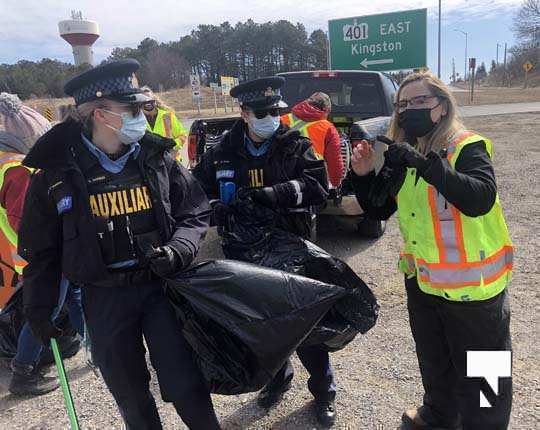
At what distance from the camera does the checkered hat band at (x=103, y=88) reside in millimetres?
1938

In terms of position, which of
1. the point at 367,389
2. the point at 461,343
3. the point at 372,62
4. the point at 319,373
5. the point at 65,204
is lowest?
the point at 367,389

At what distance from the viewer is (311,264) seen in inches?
90.1

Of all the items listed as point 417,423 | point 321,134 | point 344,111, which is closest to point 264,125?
point 321,134

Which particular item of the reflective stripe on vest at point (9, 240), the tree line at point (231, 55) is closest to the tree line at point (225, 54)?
the tree line at point (231, 55)

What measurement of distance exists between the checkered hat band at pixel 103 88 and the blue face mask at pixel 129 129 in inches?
3.3

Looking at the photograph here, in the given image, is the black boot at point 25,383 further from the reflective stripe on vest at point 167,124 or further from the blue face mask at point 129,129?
the reflective stripe on vest at point 167,124

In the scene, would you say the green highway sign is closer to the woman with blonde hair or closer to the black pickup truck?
the black pickup truck

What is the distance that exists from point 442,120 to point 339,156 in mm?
2233

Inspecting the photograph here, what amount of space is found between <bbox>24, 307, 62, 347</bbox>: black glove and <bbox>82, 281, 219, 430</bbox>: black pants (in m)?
0.16

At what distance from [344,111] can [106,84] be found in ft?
15.1

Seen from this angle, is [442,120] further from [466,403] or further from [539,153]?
[539,153]

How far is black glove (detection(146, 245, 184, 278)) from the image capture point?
1850 mm

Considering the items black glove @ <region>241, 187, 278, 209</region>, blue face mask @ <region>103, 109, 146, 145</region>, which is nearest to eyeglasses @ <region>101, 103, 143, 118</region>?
blue face mask @ <region>103, 109, 146, 145</region>

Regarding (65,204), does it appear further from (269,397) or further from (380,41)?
(380,41)
